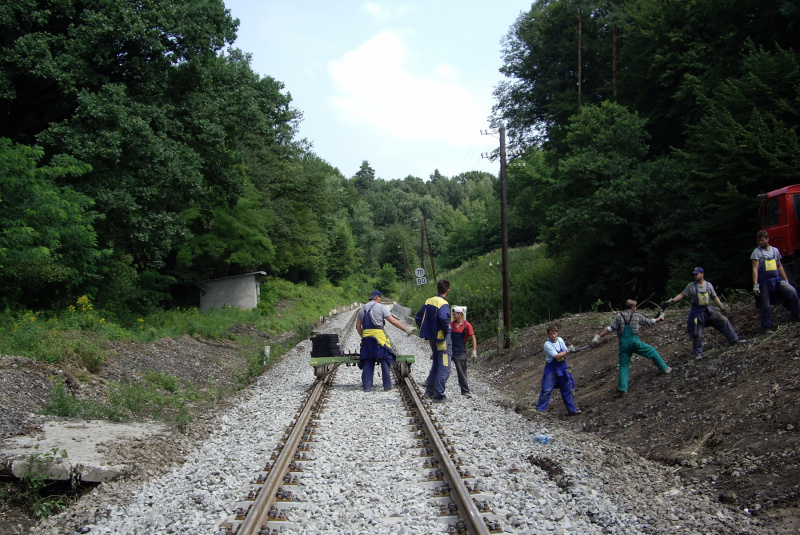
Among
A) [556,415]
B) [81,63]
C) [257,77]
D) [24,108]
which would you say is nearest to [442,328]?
[556,415]

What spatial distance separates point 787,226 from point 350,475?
38.6 ft

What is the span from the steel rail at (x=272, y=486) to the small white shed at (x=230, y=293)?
1120 inches

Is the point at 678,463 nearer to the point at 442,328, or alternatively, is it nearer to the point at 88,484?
the point at 442,328

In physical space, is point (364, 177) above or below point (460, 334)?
above

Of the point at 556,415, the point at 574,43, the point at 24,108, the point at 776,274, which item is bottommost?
the point at 556,415

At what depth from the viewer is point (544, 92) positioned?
40906mm

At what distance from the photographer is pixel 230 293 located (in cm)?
3650

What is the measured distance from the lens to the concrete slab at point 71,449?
638cm

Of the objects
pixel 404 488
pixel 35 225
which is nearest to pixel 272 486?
pixel 404 488

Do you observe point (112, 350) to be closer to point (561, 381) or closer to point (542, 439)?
point (561, 381)

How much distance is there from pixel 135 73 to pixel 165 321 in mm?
8928

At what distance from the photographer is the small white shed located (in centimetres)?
3625

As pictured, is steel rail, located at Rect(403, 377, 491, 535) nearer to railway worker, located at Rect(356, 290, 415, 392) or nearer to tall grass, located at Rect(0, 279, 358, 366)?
railway worker, located at Rect(356, 290, 415, 392)

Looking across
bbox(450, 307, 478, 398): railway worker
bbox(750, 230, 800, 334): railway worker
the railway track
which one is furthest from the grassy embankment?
bbox(750, 230, 800, 334): railway worker
